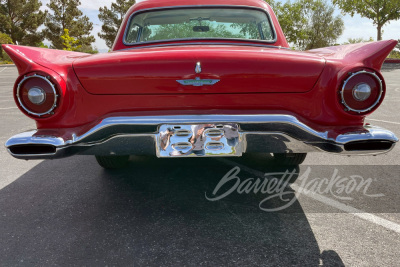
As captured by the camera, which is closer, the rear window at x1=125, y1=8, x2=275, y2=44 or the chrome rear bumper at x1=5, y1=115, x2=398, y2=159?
the chrome rear bumper at x1=5, y1=115, x2=398, y2=159

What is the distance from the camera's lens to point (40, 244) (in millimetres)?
2156

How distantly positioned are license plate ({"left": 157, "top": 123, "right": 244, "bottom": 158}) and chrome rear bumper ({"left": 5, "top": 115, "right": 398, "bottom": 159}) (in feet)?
0.04

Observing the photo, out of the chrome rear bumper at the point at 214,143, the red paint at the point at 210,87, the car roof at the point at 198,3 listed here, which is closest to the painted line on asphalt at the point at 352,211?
the chrome rear bumper at the point at 214,143

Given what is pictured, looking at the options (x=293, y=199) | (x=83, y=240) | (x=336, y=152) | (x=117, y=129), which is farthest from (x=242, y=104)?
(x=83, y=240)

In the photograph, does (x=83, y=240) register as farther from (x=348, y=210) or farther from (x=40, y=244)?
(x=348, y=210)

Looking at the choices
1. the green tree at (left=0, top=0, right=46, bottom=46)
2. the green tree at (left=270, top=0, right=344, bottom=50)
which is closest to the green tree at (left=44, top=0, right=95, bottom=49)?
the green tree at (left=0, top=0, right=46, bottom=46)

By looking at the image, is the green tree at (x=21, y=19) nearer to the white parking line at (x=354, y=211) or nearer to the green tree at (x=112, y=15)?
the green tree at (x=112, y=15)

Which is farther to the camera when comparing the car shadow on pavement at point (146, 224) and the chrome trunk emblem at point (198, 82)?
the chrome trunk emblem at point (198, 82)

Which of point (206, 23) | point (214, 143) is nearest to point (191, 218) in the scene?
point (214, 143)

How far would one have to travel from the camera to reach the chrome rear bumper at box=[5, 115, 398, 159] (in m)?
2.06

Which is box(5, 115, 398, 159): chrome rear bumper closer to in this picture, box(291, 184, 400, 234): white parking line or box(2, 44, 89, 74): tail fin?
box(2, 44, 89, 74): tail fin

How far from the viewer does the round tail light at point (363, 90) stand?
2098 mm

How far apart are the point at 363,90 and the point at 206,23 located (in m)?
1.79

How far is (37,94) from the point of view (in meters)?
2.14
